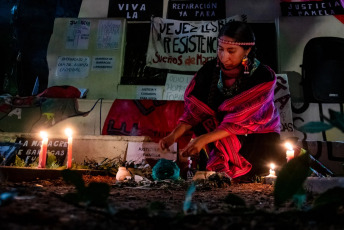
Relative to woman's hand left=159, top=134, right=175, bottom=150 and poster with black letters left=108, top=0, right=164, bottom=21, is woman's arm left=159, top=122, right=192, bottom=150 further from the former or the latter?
poster with black letters left=108, top=0, right=164, bottom=21

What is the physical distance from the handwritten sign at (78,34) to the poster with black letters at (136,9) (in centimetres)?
78

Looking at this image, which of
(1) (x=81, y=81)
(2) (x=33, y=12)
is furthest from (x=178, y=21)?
(2) (x=33, y=12)

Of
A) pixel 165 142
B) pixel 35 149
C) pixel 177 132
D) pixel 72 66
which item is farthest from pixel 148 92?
pixel 165 142

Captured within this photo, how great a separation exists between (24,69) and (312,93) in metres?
6.31

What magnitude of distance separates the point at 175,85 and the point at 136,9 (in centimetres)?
220

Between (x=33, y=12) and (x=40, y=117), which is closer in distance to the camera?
(x=40, y=117)

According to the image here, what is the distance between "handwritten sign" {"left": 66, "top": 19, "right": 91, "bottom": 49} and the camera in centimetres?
632

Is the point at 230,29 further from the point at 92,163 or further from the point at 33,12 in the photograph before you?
the point at 33,12

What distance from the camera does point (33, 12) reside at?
6.86m

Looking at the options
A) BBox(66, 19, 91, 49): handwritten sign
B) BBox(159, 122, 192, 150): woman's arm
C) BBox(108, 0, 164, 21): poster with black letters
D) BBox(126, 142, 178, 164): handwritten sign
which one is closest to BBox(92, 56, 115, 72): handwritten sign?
BBox(66, 19, 91, 49): handwritten sign

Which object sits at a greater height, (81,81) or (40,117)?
(81,81)

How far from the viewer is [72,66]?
6227 millimetres

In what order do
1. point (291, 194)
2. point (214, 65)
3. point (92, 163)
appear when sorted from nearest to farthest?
1. point (291, 194)
2. point (214, 65)
3. point (92, 163)

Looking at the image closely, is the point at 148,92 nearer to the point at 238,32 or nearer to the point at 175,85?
the point at 175,85
